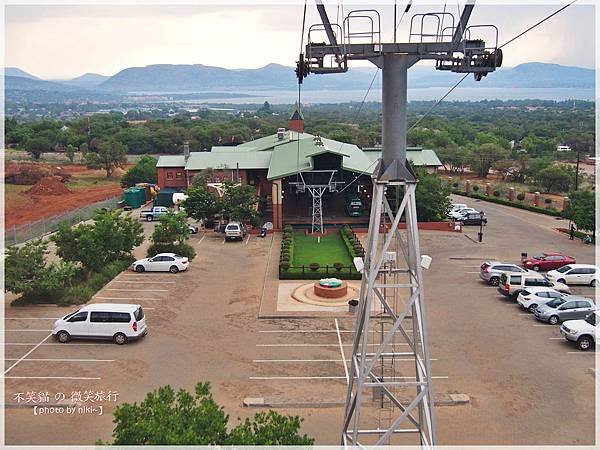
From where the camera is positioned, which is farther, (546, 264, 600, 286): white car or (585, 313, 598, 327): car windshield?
Answer: (546, 264, 600, 286): white car

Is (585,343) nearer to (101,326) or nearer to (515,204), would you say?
(101,326)

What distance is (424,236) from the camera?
116 feet

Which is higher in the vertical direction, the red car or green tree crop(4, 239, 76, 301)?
green tree crop(4, 239, 76, 301)

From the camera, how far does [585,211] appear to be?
108 ft

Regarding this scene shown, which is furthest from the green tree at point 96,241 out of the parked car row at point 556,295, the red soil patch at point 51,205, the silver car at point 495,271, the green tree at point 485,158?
the green tree at point 485,158

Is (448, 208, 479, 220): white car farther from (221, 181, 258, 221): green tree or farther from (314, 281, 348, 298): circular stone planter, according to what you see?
(314, 281, 348, 298): circular stone planter

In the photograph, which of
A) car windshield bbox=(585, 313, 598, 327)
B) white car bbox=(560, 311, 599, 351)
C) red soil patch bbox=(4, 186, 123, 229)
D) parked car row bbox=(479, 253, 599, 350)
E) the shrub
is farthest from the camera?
red soil patch bbox=(4, 186, 123, 229)

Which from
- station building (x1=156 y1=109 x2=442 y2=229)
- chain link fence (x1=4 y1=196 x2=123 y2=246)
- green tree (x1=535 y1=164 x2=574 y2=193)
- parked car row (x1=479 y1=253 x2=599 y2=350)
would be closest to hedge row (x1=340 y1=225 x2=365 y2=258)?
station building (x1=156 y1=109 x2=442 y2=229)

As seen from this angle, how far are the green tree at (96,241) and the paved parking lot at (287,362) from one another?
1250 millimetres

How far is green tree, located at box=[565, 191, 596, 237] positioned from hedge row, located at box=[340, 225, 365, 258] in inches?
468

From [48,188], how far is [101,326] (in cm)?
3992

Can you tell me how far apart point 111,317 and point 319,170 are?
19.8 m

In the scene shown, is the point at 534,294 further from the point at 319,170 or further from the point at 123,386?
the point at 319,170

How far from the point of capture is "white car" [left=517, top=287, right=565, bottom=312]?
72.1 feet
